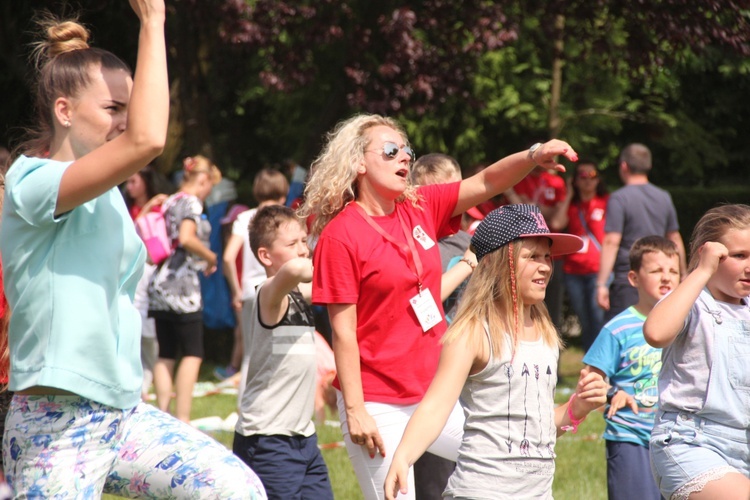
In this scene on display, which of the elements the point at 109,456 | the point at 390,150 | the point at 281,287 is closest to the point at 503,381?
the point at 390,150

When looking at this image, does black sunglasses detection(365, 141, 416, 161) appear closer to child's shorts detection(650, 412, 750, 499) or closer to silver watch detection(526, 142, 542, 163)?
silver watch detection(526, 142, 542, 163)

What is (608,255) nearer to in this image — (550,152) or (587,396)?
(550,152)

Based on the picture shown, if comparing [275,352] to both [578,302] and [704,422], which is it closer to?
[704,422]

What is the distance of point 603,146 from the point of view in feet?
58.1

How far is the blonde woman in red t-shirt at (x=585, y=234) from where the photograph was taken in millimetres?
10258

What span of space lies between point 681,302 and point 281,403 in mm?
1986

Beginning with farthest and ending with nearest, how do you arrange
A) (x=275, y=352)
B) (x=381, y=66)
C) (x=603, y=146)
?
1. (x=603, y=146)
2. (x=381, y=66)
3. (x=275, y=352)

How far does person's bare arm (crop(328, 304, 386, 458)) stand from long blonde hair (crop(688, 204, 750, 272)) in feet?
4.71

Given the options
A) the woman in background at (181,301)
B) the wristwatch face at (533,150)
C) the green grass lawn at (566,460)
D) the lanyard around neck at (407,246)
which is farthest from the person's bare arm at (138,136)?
the woman in background at (181,301)

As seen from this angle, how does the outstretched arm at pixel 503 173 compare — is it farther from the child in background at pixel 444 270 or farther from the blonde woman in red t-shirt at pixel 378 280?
the child in background at pixel 444 270

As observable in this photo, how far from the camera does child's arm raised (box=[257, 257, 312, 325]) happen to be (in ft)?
14.6

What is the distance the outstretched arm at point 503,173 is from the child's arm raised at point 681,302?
70 centimetres

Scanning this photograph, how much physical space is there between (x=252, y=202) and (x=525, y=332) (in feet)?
37.9

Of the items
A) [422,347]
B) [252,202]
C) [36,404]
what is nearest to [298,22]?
[252,202]
